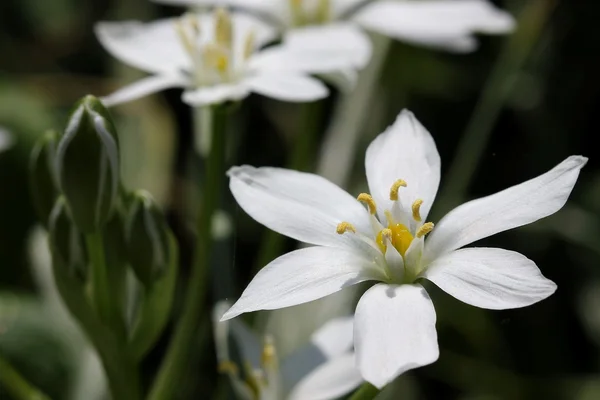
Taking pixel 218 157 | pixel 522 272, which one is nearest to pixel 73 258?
pixel 218 157

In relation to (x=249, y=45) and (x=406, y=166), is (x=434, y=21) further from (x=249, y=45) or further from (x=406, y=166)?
(x=406, y=166)

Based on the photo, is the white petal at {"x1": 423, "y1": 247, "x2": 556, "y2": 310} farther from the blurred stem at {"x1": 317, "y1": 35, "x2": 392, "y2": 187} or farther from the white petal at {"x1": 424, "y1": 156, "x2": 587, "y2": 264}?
the blurred stem at {"x1": 317, "y1": 35, "x2": 392, "y2": 187}

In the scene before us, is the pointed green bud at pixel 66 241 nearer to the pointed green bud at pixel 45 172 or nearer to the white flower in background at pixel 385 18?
the pointed green bud at pixel 45 172

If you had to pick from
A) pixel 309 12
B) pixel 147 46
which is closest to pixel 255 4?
pixel 309 12

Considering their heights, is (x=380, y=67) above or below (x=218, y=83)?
below

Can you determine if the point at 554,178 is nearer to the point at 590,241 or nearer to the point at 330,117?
the point at 590,241
